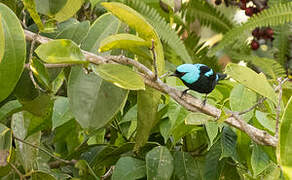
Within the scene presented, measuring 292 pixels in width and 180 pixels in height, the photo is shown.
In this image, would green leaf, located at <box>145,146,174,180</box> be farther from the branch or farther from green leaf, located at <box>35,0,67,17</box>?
green leaf, located at <box>35,0,67,17</box>

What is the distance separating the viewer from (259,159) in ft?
3.08

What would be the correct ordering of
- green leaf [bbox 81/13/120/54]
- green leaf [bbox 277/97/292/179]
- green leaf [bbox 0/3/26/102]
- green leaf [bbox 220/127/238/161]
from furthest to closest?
1. green leaf [bbox 220/127/238/161]
2. green leaf [bbox 81/13/120/54]
3. green leaf [bbox 0/3/26/102]
4. green leaf [bbox 277/97/292/179]

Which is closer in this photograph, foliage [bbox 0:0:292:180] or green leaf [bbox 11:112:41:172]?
foliage [bbox 0:0:292:180]

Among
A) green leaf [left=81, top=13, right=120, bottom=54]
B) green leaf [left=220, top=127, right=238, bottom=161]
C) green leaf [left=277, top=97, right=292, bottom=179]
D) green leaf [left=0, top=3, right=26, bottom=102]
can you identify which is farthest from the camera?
green leaf [left=220, top=127, right=238, bottom=161]

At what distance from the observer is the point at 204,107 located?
781mm

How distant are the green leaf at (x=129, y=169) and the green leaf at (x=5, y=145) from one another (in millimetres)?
220

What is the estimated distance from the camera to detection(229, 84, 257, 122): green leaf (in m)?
0.95

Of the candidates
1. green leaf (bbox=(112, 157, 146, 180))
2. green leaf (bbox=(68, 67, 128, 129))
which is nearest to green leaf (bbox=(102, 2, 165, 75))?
green leaf (bbox=(68, 67, 128, 129))

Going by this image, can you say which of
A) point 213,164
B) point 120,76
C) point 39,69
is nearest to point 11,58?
point 39,69

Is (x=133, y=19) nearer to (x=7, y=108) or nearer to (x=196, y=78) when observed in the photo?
(x=196, y=78)

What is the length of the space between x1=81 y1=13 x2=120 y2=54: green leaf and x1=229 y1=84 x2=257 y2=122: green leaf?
0.26 meters

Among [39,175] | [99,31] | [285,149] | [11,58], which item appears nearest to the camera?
[285,149]

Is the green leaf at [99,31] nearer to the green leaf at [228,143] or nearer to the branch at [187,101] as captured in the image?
the branch at [187,101]

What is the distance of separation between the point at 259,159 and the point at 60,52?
45cm
